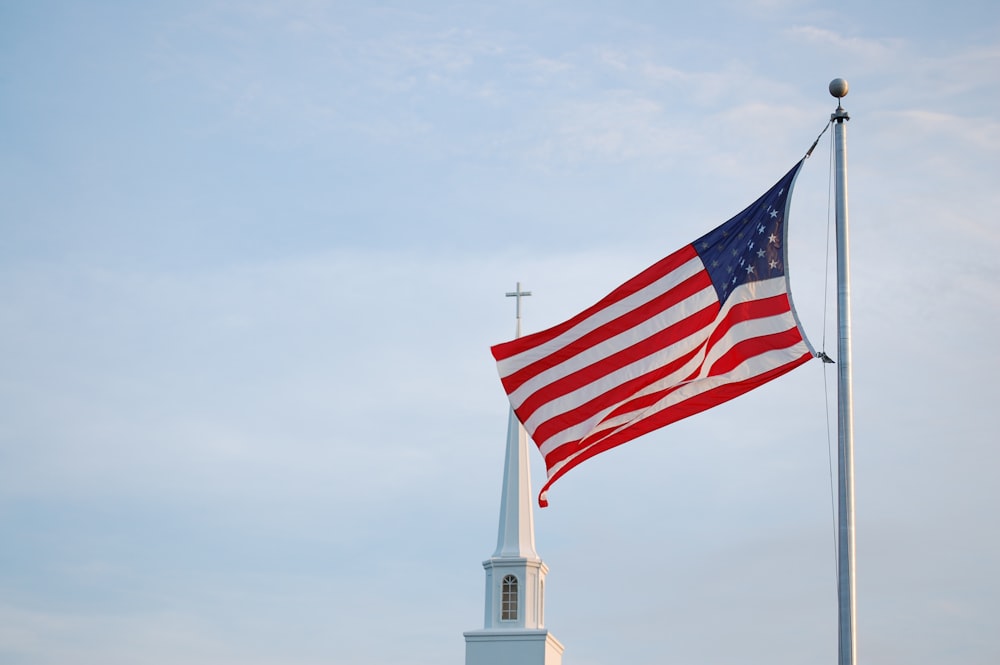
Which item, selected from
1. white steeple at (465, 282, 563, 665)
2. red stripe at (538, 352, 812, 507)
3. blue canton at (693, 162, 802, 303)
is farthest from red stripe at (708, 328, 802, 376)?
white steeple at (465, 282, 563, 665)

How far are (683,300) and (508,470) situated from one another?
93.9 feet

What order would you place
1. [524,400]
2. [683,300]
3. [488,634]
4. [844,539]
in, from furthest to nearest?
[488,634] < [524,400] < [683,300] < [844,539]

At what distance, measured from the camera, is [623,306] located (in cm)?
1941

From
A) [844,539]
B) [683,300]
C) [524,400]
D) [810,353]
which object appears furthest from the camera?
[524,400]

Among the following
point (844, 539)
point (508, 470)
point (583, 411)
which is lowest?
point (844, 539)

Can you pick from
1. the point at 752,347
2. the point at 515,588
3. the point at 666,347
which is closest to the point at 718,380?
the point at 752,347

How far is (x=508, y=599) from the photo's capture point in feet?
151

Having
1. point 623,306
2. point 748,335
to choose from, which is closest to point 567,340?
point 623,306

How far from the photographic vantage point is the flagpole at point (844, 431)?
1587cm

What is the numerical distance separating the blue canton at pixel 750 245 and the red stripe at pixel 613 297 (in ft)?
1.01

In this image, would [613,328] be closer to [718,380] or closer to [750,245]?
[718,380]

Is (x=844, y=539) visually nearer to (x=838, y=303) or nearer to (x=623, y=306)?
(x=838, y=303)

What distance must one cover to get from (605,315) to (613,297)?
0.92ft

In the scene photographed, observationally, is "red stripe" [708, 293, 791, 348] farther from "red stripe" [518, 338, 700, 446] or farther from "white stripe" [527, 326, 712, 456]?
"red stripe" [518, 338, 700, 446]
